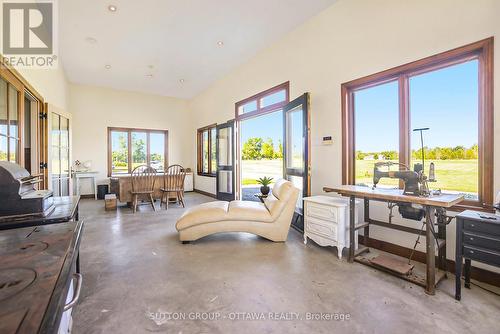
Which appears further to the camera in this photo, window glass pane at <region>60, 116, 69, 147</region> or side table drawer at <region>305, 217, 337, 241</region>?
window glass pane at <region>60, 116, 69, 147</region>

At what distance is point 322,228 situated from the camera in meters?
3.05

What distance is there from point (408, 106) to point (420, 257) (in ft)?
5.96

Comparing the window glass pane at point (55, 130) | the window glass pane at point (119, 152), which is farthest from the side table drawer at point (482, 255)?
the window glass pane at point (119, 152)

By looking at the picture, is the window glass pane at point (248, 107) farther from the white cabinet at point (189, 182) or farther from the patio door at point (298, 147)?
the white cabinet at point (189, 182)

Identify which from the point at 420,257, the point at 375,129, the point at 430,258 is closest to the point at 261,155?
the point at 375,129

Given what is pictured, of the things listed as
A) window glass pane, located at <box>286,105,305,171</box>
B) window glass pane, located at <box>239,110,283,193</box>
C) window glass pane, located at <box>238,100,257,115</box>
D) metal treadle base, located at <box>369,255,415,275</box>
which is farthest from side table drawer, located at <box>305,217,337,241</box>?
window glass pane, located at <box>239,110,283,193</box>

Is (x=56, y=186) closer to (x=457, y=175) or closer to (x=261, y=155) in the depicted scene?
(x=457, y=175)

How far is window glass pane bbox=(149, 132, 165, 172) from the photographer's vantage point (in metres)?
8.41

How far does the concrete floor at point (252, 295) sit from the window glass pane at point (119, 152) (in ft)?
17.4

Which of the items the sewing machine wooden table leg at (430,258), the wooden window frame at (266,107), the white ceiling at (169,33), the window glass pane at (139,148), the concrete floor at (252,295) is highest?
the white ceiling at (169,33)

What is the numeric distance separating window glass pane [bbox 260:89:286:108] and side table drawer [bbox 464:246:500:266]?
3.59m

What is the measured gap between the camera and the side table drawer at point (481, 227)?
1.85 meters

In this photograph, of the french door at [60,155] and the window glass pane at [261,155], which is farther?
the window glass pane at [261,155]

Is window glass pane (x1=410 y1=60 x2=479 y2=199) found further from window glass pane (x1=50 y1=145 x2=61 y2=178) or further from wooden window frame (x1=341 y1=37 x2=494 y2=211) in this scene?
window glass pane (x1=50 y1=145 x2=61 y2=178)
